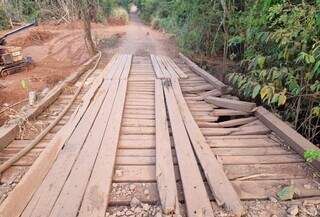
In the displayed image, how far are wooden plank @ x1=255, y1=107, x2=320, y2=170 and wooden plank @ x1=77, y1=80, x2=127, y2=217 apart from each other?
2.02 metres

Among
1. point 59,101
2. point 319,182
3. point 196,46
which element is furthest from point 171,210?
point 196,46

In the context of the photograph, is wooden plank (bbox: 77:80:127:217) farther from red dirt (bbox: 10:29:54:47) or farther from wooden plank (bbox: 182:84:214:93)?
red dirt (bbox: 10:29:54:47)

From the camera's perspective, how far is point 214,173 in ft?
8.63

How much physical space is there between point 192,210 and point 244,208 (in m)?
0.46

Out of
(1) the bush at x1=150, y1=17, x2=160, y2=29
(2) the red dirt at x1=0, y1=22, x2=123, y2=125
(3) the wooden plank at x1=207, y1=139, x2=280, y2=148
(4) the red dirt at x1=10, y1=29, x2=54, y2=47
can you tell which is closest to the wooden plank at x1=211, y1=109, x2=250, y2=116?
(3) the wooden plank at x1=207, y1=139, x2=280, y2=148

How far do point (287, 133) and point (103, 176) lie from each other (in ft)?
7.42

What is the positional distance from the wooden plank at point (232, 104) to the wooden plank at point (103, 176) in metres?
1.78

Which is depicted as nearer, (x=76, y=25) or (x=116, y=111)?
(x=116, y=111)

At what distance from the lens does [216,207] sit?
228cm

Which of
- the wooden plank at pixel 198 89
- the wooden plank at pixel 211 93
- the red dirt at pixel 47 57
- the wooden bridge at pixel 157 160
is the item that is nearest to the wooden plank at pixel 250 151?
the wooden bridge at pixel 157 160

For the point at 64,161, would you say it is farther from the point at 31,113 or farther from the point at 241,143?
the point at 241,143

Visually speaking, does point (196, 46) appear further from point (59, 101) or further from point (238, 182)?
point (238, 182)

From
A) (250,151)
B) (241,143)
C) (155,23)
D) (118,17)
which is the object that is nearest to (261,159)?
(250,151)

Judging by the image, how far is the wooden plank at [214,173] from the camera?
7.43 ft
